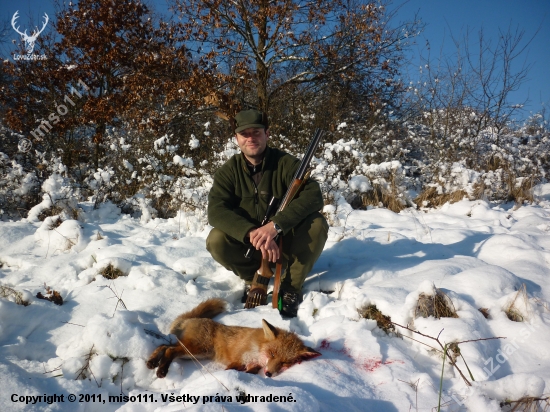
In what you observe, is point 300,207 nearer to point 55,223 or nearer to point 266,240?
point 266,240

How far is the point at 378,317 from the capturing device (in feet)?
9.02

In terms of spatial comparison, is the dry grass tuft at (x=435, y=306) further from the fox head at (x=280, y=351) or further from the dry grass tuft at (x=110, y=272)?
the dry grass tuft at (x=110, y=272)

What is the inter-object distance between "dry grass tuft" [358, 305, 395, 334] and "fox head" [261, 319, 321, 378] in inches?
26.9

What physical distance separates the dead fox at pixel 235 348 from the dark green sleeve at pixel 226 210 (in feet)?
2.74

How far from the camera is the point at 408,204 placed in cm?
694

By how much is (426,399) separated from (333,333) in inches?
33.3

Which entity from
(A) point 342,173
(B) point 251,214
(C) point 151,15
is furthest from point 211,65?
(B) point 251,214

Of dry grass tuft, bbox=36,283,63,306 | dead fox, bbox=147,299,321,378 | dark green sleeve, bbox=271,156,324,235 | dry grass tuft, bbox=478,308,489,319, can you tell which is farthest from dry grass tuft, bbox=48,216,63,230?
dry grass tuft, bbox=478,308,489,319

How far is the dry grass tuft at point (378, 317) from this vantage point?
2.67 metres

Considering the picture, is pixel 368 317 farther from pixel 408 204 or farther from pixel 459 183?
pixel 459 183

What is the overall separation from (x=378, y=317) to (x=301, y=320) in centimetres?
66

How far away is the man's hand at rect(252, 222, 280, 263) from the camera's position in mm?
2963

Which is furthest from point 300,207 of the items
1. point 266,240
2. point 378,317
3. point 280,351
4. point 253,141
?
point 280,351

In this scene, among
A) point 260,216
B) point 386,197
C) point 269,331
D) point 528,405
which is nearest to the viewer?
point 528,405
